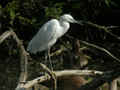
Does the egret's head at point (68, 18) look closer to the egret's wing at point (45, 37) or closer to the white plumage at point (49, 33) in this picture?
the white plumage at point (49, 33)

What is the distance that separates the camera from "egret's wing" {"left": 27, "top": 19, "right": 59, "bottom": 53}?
5273 mm

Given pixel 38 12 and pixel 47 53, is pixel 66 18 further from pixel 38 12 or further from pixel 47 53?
pixel 38 12

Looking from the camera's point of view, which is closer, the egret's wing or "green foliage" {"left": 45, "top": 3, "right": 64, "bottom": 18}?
the egret's wing

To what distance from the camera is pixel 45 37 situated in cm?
533

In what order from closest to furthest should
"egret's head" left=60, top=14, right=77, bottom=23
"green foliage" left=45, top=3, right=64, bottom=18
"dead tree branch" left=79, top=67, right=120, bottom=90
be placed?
"dead tree branch" left=79, top=67, right=120, bottom=90 → "egret's head" left=60, top=14, right=77, bottom=23 → "green foliage" left=45, top=3, right=64, bottom=18

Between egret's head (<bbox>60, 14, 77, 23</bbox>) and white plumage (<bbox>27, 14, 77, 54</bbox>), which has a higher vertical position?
egret's head (<bbox>60, 14, 77, 23</bbox>)

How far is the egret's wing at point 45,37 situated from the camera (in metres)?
5.27

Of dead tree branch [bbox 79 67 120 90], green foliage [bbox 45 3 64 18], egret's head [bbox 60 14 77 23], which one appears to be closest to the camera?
dead tree branch [bbox 79 67 120 90]

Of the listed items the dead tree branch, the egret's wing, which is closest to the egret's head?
the egret's wing

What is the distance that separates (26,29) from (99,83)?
4298 mm

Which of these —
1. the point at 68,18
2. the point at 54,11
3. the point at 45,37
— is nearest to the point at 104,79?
the point at 68,18

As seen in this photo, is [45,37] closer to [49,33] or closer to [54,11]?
[49,33]

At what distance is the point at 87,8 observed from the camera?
7.96 metres

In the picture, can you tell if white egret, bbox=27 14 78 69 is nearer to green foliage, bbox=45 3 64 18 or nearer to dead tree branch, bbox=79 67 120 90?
green foliage, bbox=45 3 64 18
